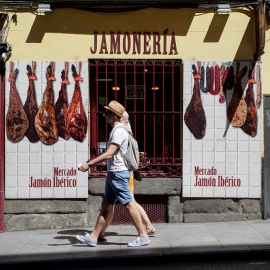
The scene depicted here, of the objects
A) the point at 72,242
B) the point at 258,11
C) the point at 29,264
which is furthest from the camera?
the point at 258,11

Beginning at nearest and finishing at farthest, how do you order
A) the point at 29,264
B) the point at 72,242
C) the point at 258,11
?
the point at 29,264, the point at 72,242, the point at 258,11

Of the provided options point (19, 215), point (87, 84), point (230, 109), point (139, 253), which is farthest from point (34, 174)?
point (230, 109)

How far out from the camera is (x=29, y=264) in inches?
257

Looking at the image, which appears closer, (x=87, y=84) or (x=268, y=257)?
(x=268, y=257)

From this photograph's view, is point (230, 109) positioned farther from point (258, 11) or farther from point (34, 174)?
point (34, 174)

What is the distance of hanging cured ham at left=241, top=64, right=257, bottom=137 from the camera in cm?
895

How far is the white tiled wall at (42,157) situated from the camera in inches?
348

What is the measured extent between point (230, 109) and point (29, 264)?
4.35 m

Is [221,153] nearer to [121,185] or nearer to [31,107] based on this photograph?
[121,185]

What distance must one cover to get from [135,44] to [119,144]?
267cm

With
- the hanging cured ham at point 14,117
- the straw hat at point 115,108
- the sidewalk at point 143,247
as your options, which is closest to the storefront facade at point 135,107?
the hanging cured ham at point 14,117

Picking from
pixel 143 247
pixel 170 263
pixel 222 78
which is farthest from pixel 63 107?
pixel 170 263

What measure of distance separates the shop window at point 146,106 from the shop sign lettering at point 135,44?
0.65 feet

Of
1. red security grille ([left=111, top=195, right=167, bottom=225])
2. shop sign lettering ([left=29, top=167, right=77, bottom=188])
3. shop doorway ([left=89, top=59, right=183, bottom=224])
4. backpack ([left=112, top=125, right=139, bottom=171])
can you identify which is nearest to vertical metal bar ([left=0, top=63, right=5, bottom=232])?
shop sign lettering ([left=29, top=167, right=77, bottom=188])
